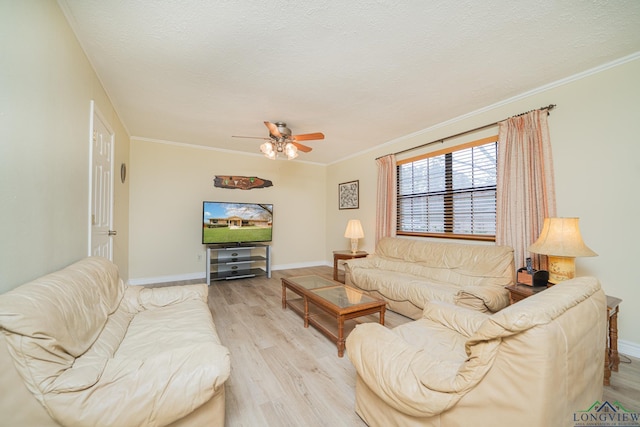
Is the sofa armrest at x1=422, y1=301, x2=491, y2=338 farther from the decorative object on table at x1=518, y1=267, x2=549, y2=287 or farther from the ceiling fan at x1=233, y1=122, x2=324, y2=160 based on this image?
the ceiling fan at x1=233, y1=122, x2=324, y2=160

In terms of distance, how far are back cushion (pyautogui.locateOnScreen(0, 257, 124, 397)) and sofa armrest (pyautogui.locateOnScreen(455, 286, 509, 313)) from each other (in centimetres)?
274

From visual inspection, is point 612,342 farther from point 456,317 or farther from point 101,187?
point 101,187

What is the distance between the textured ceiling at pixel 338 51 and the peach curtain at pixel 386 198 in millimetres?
1093

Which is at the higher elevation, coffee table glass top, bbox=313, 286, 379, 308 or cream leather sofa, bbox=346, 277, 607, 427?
cream leather sofa, bbox=346, 277, 607, 427

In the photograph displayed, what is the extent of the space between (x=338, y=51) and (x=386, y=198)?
2616 millimetres

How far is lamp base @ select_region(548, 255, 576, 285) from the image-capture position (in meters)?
1.97

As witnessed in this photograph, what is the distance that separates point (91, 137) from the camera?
2.10 meters

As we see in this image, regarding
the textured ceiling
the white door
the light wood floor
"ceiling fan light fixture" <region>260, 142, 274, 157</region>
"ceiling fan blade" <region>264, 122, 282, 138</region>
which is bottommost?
the light wood floor

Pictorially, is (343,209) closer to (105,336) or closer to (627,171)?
(627,171)

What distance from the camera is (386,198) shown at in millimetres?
4172

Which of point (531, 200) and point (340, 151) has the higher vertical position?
point (340, 151)

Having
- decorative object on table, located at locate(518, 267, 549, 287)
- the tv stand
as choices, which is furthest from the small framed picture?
decorative object on table, located at locate(518, 267, 549, 287)

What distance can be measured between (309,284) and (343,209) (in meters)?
2.61

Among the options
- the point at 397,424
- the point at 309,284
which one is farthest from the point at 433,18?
the point at 309,284
